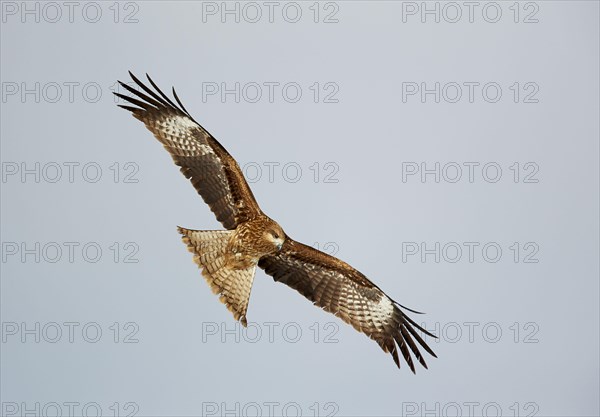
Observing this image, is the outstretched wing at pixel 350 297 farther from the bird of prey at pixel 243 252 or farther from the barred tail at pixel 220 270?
the barred tail at pixel 220 270

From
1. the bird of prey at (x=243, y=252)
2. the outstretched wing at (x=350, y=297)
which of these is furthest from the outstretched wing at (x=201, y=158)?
the outstretched wing at (x=350, y=297)

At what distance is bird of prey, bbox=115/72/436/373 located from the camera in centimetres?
944

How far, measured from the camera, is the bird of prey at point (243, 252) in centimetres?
944

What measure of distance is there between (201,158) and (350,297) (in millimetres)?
2050

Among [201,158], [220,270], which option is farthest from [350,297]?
[201,158]

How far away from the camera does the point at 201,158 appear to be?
966cm

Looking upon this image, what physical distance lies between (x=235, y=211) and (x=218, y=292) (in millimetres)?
780

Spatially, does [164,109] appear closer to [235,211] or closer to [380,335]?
[235,211]

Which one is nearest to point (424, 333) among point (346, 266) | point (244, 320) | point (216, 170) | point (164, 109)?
point (346, 266)

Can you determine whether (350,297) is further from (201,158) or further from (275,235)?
(201,158)

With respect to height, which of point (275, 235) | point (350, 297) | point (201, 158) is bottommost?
point (350, 297)

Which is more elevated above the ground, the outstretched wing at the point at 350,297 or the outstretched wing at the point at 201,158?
the outstretched wing at the point at 201,158

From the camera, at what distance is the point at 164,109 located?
385 inches

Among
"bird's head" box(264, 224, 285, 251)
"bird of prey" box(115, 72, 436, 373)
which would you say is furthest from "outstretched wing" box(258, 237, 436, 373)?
"bird's head" box(264, 224, 285, 251)
